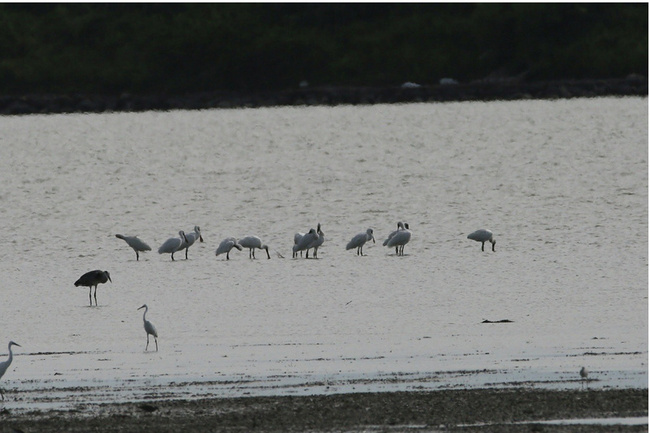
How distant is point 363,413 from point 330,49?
86.3m

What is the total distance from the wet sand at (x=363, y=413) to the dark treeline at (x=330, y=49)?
8037cm

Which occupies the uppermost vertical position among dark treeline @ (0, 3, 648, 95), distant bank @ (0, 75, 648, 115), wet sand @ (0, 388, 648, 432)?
dark treeline @ (0, 3, 648, 95)

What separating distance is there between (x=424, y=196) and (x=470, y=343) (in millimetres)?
23026

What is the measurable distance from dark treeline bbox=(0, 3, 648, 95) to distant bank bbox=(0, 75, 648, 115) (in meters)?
0.83

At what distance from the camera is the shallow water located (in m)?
13.3

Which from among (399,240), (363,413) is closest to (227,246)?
(399,240)

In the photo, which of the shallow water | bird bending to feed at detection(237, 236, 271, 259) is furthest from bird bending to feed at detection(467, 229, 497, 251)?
bird bending to feed at detection(237, 236, 271, 259)

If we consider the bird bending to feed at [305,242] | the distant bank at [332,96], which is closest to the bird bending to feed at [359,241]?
the bird bending to feed at [305,242]

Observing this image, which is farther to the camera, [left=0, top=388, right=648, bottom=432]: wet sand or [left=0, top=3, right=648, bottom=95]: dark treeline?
[left=0, top=3, right=648, bottom=95]: dark treeline

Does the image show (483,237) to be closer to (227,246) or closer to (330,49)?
(227,246)

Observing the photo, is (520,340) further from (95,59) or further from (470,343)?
(95,59)

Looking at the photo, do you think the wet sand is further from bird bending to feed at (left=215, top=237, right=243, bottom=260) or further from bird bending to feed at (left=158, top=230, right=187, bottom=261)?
bird bending to feed at (left=158, top=230, right=187, bottom=261)

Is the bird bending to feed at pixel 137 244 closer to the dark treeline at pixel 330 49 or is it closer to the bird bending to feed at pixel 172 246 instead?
the bird bending to feed at pixel 172 246

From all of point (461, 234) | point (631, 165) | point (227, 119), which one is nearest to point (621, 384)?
point (461, 234)
